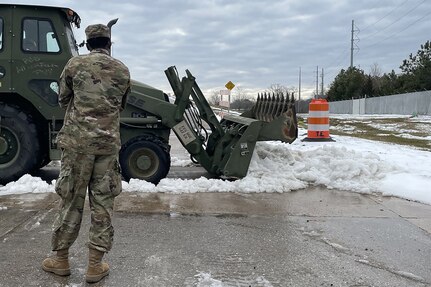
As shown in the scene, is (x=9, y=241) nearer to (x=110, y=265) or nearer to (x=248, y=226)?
(x=110, y=265)

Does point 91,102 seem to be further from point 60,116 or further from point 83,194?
point 60,116

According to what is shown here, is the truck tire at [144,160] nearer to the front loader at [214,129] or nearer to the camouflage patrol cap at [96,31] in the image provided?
the front loader at [214,129]

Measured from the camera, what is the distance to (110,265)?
3947 mm

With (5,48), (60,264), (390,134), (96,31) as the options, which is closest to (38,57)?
(5,48)

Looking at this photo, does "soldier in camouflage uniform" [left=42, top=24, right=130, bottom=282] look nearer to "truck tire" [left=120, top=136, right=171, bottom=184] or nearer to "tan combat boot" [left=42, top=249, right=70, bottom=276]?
"tan combat boot" [left=42, top=249, right=70, bottom=276]

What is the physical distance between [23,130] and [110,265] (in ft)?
13.3

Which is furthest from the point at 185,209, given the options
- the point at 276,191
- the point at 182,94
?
the point at 182,94

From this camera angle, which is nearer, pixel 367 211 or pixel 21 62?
pixel 367 211

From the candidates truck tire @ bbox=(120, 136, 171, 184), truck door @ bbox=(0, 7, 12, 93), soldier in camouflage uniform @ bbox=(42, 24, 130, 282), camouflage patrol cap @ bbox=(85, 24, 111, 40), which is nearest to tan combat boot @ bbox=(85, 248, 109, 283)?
soldier in camouflage uniform @ bbox=(42, 24, 130, 282)

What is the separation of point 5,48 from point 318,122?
8355 millimetres

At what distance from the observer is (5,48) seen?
23.1 feet

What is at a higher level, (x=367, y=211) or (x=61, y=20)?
(x=61, y=20)

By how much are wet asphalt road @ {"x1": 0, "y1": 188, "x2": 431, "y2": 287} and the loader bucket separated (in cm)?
89

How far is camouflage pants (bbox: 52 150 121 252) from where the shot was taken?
3576mm
